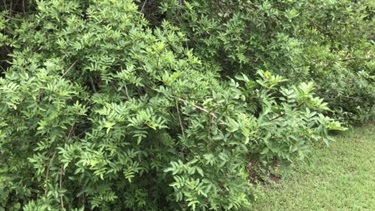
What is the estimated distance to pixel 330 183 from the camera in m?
3.96

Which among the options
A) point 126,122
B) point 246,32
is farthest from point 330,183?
point 126,122

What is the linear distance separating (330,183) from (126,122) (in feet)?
7.96

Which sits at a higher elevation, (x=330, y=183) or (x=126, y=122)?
(x=126, y=122)

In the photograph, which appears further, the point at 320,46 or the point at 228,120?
the point at 320,46

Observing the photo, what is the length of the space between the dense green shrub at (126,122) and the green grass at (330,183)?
1.14m

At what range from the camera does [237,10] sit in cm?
384

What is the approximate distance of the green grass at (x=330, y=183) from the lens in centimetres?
361

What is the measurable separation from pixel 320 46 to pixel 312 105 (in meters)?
3.47

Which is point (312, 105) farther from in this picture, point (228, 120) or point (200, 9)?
point (200, 9)

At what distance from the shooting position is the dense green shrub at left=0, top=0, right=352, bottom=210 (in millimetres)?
2240

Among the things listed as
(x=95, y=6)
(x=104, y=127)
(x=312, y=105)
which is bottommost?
(x=104, y=127)

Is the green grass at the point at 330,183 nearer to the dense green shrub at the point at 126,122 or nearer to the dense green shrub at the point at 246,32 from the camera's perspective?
the dense green shrub at the point at 246,32

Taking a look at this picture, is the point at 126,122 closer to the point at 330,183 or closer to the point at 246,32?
the point at 246,32

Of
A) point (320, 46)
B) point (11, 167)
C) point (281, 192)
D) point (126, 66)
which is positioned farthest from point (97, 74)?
point (320, 46)
